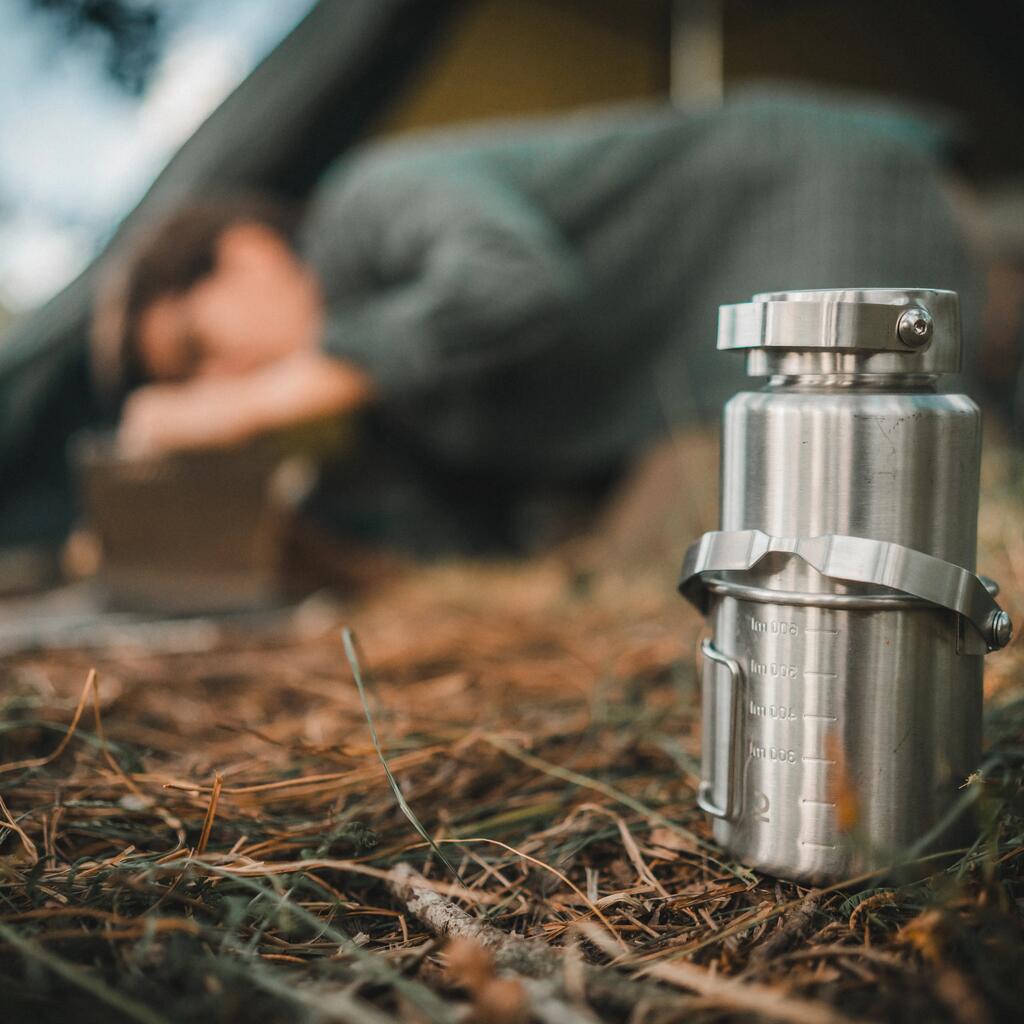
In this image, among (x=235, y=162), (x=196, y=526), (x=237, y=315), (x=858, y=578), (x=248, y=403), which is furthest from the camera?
(x=235, y=162)

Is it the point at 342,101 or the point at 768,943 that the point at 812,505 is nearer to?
the point at 768,943

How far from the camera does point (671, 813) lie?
2.01 ft

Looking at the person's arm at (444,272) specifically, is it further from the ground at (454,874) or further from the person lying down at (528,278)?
the ground at (454,874)

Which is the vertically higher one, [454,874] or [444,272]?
[444,272]

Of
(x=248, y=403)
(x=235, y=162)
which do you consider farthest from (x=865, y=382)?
(x=235, y=162)

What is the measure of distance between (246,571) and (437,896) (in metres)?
1.16

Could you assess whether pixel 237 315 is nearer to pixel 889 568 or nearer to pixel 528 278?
pixel 528 278

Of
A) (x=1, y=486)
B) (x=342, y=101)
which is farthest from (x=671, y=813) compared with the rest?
(x=342, y=101)

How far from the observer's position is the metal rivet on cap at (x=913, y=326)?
0.47 m

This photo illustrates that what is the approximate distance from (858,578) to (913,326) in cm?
12

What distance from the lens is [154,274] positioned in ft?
6.34

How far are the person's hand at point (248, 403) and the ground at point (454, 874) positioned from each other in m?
0.94

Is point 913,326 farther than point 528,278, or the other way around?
point 528,278

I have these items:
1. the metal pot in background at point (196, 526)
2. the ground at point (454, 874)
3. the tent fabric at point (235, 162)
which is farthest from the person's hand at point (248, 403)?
the ground at point (454, 874)
